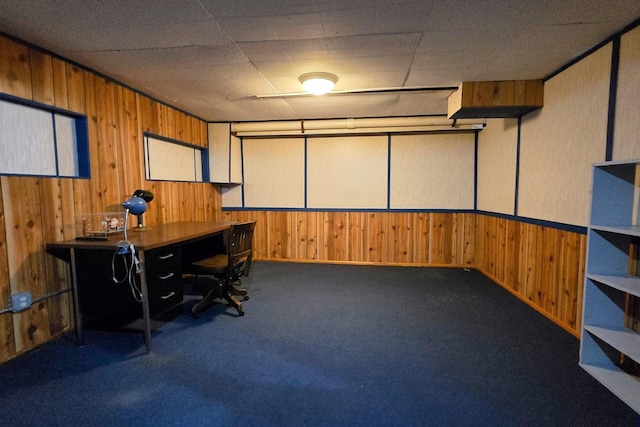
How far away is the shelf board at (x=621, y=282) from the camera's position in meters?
1.71

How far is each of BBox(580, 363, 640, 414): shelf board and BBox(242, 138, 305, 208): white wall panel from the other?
152 inches

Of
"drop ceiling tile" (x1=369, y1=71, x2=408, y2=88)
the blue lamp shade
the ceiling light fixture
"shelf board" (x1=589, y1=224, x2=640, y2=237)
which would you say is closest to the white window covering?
the blue lamp shade

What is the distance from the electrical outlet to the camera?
2.15 meters

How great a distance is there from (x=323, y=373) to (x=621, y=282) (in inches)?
76.8

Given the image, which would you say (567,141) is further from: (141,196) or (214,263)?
(141,196)

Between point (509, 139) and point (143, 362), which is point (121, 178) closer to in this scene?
point (143, 362)

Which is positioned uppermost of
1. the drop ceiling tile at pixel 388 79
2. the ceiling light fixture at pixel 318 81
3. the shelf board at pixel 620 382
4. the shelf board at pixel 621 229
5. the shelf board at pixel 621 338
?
the drop ceiling tile at pixel 388 79

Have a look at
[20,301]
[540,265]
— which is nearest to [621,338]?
[540,265]

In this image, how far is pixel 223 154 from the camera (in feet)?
15.9

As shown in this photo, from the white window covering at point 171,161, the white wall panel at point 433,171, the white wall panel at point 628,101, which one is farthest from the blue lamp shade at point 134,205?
the white wall panel at point 628,101

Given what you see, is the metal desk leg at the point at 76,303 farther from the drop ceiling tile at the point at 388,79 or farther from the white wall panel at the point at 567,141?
the white wall panel at the point at 567,141

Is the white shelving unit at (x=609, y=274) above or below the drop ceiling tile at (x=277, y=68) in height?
below

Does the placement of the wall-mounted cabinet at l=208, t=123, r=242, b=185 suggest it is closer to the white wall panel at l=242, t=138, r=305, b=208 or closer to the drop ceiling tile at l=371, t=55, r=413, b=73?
the white wall panel at l=242, t=138, r=305, b=208

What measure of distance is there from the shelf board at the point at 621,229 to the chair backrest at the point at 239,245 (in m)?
2.68
